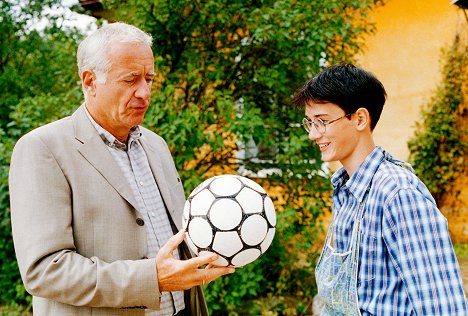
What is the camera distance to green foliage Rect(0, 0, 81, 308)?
15.9 feet

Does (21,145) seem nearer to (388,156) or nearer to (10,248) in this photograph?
(388,156)

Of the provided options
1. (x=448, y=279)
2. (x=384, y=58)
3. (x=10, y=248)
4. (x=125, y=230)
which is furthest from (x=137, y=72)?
(x=384, y=58)

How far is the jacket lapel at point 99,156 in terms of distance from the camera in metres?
2.07

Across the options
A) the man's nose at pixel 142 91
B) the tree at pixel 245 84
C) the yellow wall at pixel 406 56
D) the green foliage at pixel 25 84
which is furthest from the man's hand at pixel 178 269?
the yellow wall at pixel 406 56

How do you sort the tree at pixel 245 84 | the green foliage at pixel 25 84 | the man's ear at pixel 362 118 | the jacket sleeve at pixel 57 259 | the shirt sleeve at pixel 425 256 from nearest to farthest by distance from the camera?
the shirt sleeve at pixel 425 256 → the jacket sleeve at pixel 57 259 → the man's ear at pixel 362 118 → the tree at pixel 245 84 → the green foliage at pixel 25 84

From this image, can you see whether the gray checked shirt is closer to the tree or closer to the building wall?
the tree

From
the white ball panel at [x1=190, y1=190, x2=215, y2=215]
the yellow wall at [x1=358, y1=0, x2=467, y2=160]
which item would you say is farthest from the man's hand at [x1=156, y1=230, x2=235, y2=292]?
the yellow wall at [x1=358, y1=0, x2=467, y2=160]

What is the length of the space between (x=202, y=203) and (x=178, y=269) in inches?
11.6

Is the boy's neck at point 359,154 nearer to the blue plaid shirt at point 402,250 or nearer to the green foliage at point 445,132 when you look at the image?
the blue plaid shirt at point 402,250

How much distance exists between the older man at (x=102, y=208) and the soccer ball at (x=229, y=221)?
0.23 ft

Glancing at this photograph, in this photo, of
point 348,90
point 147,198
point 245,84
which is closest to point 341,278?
point 348,90

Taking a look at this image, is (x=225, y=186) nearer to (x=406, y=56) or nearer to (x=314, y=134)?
(x=314, y=134)

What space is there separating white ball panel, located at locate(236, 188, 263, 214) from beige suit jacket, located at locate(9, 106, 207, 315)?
0.46m

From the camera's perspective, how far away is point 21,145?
1979 millimetres
